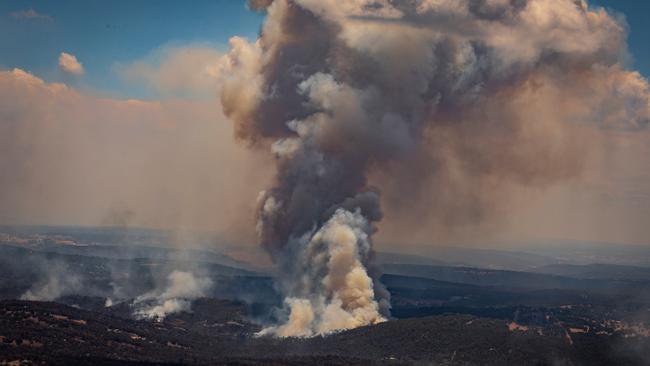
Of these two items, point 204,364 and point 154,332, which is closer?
point 204,364

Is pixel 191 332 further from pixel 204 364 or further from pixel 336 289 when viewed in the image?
pixel 204 364

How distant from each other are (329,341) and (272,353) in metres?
11.4

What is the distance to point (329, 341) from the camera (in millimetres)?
150875

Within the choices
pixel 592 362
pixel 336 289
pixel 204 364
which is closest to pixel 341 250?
pixel 336 289

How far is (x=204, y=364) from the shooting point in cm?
12850

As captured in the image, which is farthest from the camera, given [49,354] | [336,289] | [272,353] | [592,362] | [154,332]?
[154,332]

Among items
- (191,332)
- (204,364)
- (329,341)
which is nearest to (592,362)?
(329,341)

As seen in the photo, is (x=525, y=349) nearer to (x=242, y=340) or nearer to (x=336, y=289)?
(x=336, y=289)

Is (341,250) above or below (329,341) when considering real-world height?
above

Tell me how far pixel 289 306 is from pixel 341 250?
25.6 meters

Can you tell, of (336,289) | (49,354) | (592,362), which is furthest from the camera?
(336,289)

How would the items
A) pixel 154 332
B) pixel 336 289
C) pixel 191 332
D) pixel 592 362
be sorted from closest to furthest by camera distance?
pixel 592 362
pixel 336 289
pixel 154 332
pixel 191 332

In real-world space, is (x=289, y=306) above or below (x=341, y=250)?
below

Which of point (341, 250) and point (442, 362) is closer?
point (442, 362)
